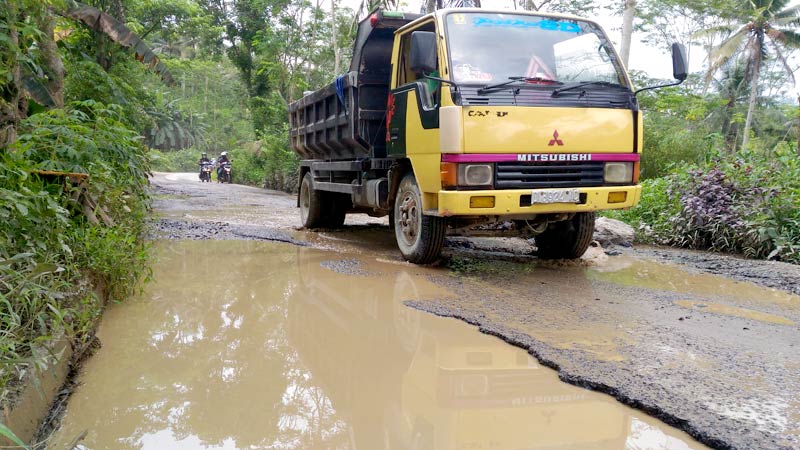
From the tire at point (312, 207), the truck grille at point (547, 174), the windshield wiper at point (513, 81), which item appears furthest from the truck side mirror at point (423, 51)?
the tire at point (312, 207)

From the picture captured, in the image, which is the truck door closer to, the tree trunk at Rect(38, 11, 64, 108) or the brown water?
the brown water

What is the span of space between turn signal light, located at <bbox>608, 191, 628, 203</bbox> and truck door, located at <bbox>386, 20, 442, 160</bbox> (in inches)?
62.1

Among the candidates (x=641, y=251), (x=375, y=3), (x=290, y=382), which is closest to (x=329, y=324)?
(x=290, y=382)

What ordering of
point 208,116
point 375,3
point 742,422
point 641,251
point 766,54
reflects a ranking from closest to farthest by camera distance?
point 742,422
point 641,251
point 375,3
point 766,54
point 208,116

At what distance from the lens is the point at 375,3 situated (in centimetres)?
1356

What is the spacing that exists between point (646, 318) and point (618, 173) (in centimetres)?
181

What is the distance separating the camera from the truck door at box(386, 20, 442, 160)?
5.19 m

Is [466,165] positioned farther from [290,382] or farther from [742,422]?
[742,422]

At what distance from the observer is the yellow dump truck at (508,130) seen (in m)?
4.91

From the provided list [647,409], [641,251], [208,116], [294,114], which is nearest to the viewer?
[647,409]

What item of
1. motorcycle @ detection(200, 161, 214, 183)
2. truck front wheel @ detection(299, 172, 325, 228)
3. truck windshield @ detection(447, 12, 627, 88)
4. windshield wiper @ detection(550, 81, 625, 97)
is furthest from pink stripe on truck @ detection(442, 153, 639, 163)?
motorcycle @ detection(200, 161, 214, 183)

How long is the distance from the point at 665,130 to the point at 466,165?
8.09 meters

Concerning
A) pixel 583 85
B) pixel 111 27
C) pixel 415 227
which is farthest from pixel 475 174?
pixel 111 27

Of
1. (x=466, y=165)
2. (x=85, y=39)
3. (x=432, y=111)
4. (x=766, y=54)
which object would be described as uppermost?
(x=766, y=54)
